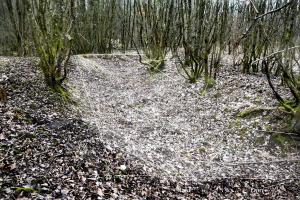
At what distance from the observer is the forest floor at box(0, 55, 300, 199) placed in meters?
4.46

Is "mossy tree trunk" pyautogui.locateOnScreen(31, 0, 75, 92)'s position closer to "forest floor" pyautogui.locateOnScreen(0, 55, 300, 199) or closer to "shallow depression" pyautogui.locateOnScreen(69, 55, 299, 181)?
"forest floor" pyautogui.locateOnScreen(0, 55, 300, 199)

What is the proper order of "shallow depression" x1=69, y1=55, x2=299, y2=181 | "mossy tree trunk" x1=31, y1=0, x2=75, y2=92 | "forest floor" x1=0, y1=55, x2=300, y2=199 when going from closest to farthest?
"forest floor" x1=0, y1=55, x2=300, y2=199 < "shallow depression" x1=69, y1=55, x2=299, y2=181 < "mossy tree trunk" x1=31, y1=0, x2=75, y2=92

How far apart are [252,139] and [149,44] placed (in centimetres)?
830

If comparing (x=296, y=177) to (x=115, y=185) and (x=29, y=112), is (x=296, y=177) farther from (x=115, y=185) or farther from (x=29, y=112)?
(x=29, y=112)

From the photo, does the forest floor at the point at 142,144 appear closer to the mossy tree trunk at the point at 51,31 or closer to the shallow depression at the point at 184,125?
the shallow depression at the point at 184,125

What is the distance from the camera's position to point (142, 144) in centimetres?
611

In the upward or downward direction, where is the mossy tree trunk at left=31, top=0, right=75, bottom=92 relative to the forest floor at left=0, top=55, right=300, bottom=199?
upward

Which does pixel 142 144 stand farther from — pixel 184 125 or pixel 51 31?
pixel 51 31

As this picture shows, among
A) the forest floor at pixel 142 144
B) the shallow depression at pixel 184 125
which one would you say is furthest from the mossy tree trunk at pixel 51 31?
the shallow depression at pixel 184 125

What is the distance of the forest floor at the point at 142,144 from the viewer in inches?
176

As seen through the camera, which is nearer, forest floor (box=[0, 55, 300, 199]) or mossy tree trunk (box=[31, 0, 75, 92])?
forest floor (box=[0, 55, 300, 199])

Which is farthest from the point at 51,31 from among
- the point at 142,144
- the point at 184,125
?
the point at 184,125

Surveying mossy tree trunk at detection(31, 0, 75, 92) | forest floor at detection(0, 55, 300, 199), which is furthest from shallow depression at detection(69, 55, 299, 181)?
mossy tree trunk at detection(31, 0, 75, 92)

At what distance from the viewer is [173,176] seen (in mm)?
5078
